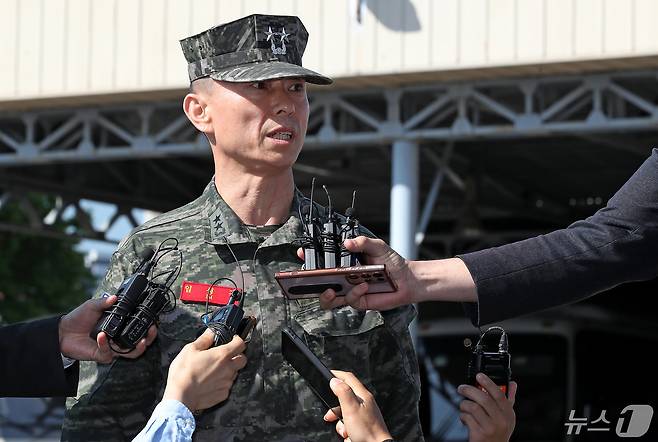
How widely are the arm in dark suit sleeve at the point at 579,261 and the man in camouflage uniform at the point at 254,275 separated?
0.52 metres

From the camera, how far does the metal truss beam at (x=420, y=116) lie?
11.0 metres

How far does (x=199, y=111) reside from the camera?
338cm

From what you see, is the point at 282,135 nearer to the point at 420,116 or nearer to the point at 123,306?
the point at 123,306

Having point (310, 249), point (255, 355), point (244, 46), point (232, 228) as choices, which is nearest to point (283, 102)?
point (244, 46)

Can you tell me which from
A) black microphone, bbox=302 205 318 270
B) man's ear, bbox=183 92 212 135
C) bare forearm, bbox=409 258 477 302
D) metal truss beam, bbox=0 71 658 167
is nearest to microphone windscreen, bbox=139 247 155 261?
man's ear, bbox=183 92 212 135

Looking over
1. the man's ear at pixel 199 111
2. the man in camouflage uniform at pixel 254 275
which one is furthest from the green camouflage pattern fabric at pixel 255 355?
the man's ear at pixel 199 111

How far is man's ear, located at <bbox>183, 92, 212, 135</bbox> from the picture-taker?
11.0 ft

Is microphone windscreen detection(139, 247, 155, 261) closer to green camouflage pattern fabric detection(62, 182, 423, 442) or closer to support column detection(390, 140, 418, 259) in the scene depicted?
green camouflage pattern fabric detection(62, 182, 423, 442)

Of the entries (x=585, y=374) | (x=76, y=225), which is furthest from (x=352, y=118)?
(x=76, y=225)

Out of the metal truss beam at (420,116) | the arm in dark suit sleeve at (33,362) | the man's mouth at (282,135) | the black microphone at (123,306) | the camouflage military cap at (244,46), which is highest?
the metal truss beam at (420,116)

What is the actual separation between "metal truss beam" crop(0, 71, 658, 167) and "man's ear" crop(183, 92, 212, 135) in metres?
7.84

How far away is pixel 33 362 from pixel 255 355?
572mm

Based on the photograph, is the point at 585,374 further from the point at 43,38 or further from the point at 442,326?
the point at 43,38

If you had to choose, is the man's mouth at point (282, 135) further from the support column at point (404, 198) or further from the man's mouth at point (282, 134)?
the support column at point (404, 198)
